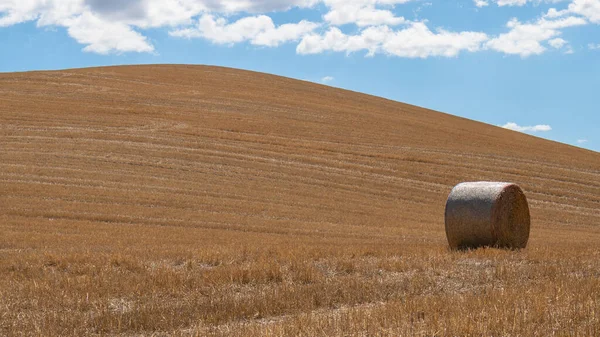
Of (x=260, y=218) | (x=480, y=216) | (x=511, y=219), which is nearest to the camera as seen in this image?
(x=480, y=216)

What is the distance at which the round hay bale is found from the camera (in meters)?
13.6

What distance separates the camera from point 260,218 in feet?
64.4

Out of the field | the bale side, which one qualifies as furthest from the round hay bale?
the field

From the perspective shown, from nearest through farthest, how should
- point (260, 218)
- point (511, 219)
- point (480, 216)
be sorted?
1. point (480, 216)
2. point (511, 219)
3. point (260, 218)

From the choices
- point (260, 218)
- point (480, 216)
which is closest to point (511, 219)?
point (480, 216)

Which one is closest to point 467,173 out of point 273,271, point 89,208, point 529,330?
point 89,208

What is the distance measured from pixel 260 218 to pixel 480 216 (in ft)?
25.6

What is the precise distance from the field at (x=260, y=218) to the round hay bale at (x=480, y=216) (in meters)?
0.97

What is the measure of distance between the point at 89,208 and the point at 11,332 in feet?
41.2

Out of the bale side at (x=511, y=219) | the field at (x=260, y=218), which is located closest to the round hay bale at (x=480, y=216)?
the bale side at (x=511, y=219)

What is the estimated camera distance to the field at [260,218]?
7105 millimetres

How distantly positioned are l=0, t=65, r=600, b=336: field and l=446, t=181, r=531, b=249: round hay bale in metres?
0.97

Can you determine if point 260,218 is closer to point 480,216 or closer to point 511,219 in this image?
point 480,216

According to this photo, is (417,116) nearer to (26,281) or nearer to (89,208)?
(89,208)
